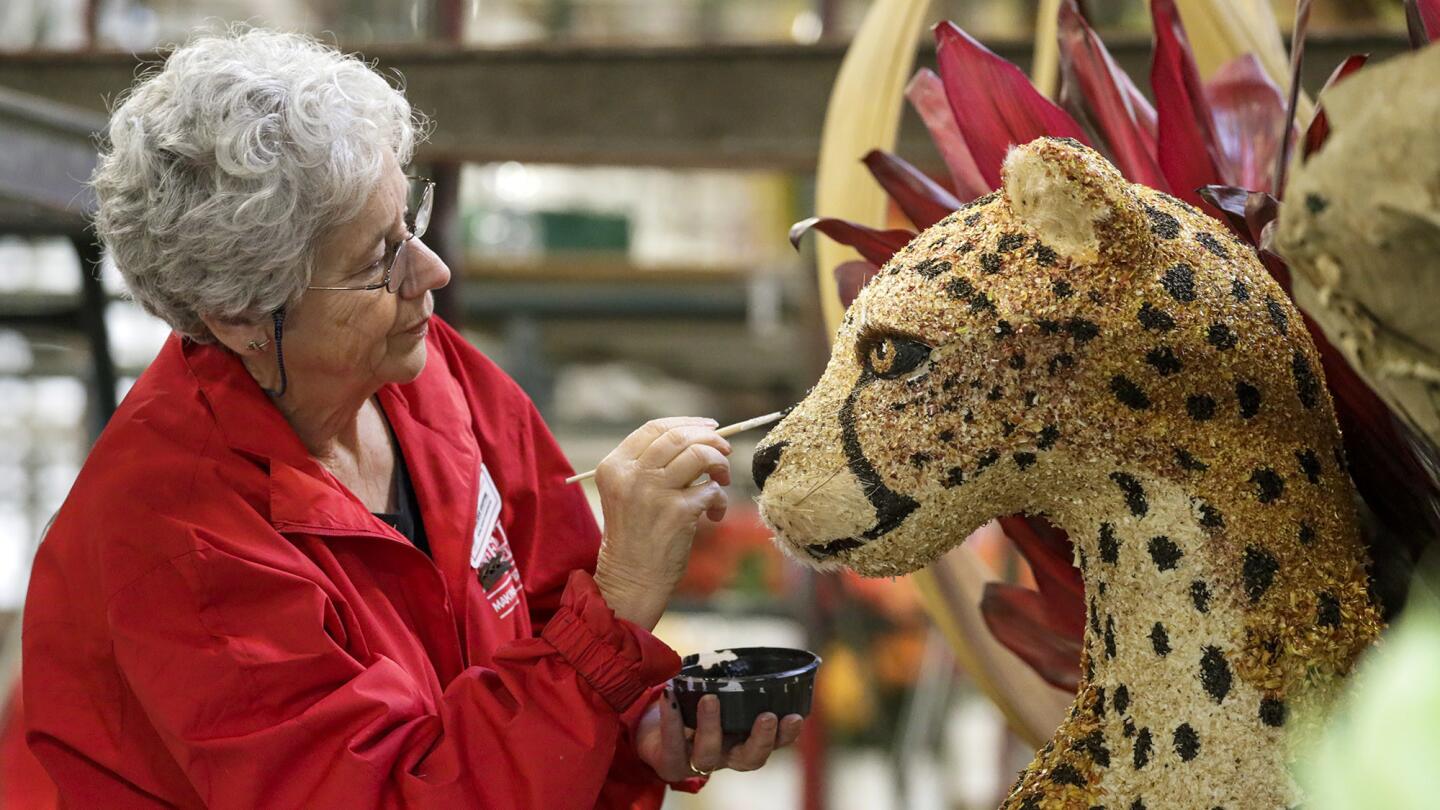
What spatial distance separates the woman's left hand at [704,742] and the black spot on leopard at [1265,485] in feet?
1.25

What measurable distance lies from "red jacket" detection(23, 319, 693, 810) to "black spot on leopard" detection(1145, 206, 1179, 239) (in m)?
0.42

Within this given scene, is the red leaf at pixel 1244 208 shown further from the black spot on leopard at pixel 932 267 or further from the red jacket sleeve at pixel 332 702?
the red jacket sleeve at pixel 332 702

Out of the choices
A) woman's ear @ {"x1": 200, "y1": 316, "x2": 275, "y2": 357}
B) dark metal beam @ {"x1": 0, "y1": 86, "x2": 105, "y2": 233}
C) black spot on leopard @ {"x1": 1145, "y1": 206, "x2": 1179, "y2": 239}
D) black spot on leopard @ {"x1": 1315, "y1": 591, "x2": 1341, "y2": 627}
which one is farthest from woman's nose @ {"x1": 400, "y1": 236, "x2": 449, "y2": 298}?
dark metal beam @ {"x1": 0, "y1": 86, "x2": 105, "y2": 233}

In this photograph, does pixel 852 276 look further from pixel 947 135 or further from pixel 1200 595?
pixel 1200 595

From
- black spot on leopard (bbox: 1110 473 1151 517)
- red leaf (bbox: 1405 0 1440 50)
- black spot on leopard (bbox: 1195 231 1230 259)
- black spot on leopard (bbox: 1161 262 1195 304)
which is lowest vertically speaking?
black spot on leopard (bbox: 1110 473 1151 517)

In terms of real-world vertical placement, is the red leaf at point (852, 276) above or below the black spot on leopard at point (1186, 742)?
above

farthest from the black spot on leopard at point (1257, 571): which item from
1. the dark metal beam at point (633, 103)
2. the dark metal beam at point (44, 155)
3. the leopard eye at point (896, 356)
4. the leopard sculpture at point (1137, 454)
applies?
the dark metal beam at point (44, 155)

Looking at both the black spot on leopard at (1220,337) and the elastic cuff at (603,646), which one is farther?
the elastic cuff at (603,646)

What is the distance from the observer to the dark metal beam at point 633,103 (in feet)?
6.56

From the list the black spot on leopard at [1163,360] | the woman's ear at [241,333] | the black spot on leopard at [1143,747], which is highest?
the black spot on leopard at [1163,360]

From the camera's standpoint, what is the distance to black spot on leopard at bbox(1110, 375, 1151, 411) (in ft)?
2.72

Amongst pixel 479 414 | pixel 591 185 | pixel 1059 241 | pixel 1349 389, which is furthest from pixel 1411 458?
pixel 591 185

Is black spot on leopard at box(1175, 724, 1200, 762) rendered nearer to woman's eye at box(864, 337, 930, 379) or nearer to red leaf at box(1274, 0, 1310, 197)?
woman's eye at box(864, 337, 930, 379)

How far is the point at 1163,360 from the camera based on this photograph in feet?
2.69
